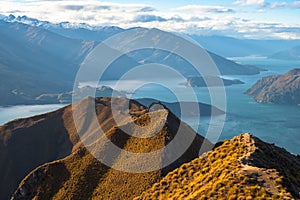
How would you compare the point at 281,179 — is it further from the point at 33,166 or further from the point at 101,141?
the point at 33,166

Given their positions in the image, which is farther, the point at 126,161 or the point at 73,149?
the point at 73,149

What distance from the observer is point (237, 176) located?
2719 centimetres

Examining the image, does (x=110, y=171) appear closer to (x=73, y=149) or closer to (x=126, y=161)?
(x=126, y=161)

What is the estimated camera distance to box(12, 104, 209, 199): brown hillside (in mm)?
56562

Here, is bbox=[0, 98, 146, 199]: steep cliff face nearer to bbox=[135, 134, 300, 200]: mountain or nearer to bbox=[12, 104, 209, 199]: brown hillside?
bbox=[12, 104, 209, 199]: brown hillside

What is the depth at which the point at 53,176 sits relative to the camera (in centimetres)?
6475

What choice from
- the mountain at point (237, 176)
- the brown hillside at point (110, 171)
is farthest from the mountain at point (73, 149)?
the mountain at point (237, 176)

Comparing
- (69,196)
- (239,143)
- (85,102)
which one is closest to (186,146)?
(69,196)

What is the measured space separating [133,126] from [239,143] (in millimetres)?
38342

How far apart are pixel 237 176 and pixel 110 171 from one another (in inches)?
1454

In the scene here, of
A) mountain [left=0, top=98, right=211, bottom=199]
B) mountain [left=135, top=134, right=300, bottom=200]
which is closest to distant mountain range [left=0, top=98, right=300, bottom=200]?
mountain [left=135, top=134, right=300, bottom=200]

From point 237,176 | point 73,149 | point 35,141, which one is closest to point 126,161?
point 237,176

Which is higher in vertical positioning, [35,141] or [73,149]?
[73,149]

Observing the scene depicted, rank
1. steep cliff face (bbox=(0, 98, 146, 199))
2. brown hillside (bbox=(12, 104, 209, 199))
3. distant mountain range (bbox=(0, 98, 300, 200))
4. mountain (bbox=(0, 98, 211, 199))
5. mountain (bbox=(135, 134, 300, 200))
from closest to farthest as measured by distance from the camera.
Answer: mountain (bbox=(135, 134, 300, 200)) < distant mountain range (bbox=(0, 98, 300, 200)) < brown hillside (bbox=(12, 104, 209, 199)) < mountain (bbox=(0, 98, 211, 199)) < steep cliff face (bbox=(0, 98, 146, 199))
